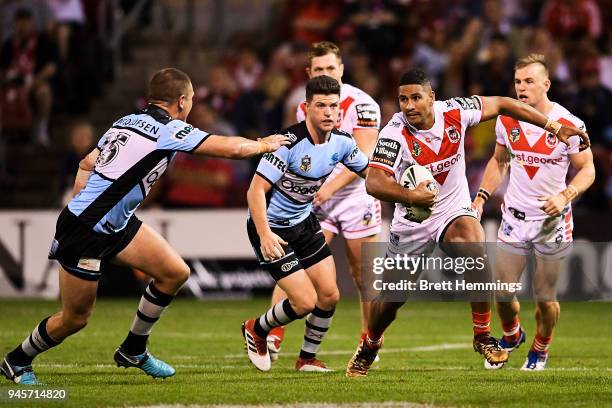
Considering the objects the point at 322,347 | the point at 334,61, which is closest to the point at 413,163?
the point at 334,61

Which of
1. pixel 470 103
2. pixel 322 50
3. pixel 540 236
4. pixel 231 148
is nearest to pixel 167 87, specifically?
pixel 231 148

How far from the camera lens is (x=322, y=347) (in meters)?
12.5

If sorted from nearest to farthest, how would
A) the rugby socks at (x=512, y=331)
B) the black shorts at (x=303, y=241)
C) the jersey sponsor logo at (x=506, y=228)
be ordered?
the black shorts at (x=303, y=241), the jersey sponsor logo at (x=506, y=228), the rugby socks at (x=512, y=331)

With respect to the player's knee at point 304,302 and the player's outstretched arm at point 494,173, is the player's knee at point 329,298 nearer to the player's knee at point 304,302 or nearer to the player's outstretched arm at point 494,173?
the player's knee at point 304,302

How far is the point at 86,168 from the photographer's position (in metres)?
9.73

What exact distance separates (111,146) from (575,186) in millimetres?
3731

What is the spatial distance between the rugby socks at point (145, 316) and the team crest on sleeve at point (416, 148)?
7.11 ft

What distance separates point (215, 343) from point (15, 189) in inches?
328

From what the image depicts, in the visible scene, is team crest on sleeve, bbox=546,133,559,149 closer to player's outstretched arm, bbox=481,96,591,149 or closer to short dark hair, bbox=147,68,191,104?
player's outstretched arm, bbox=481,96,591,149

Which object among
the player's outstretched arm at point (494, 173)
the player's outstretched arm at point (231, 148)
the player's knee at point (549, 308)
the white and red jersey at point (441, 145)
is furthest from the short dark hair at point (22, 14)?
the player's outstretched arm at point (231, 148)

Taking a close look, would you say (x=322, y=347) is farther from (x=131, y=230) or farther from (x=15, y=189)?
(x=15, y=189)

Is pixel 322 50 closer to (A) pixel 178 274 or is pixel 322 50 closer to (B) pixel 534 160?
(B) pixel 534 160

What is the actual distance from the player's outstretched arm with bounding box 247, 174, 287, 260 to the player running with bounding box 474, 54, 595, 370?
73.5 inches

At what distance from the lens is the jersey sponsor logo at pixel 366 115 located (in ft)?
38.2
